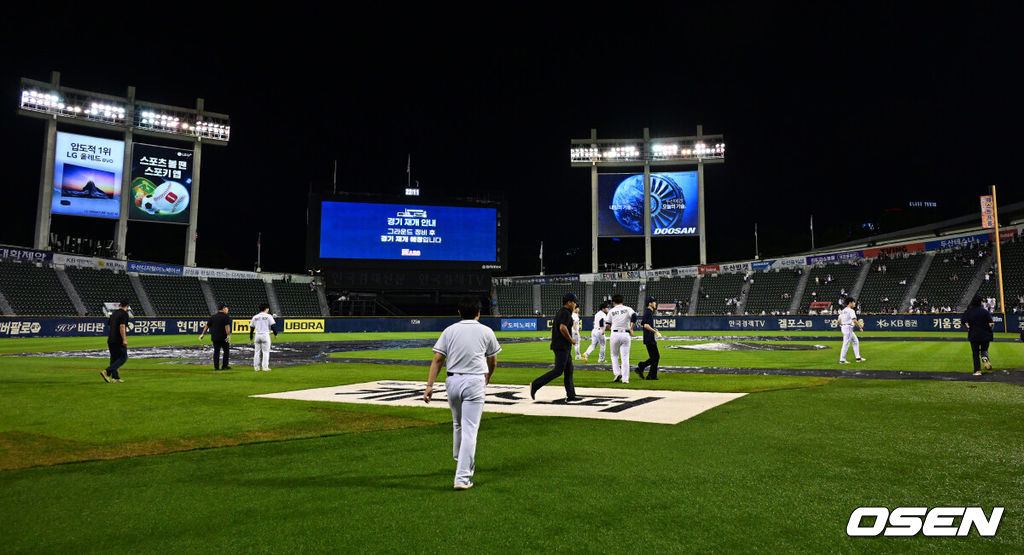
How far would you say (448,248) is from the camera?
2068 inches

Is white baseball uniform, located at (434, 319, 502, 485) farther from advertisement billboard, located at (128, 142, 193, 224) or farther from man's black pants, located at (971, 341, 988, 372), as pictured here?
advertisement billboard, located at (128, 142, 193, 224)

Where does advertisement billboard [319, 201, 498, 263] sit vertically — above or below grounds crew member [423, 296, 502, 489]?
above

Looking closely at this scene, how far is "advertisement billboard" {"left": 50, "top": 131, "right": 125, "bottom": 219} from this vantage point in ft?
150

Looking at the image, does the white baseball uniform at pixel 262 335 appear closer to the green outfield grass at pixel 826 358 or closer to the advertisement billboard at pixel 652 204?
the green outfield grass at pixel 826 358

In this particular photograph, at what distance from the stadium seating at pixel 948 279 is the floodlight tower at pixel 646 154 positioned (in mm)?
20317

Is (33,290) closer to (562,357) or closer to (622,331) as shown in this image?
(622,331)

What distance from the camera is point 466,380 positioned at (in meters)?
5.57

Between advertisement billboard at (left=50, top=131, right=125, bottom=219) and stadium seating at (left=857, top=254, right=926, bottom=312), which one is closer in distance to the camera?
advertisement billboard at (left=50, top=131, right=125, bottom=219)

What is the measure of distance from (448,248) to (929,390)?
143 ft

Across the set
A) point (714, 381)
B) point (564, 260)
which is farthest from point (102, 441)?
point (564, 260)

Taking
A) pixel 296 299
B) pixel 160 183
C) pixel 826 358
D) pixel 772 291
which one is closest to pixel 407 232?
pixel 296 299

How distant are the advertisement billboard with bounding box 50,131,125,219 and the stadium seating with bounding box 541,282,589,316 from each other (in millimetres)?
43354

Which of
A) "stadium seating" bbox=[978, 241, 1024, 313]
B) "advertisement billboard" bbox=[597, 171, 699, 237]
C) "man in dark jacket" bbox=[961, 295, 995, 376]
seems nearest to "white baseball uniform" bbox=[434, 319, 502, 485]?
"man in dark jacket" bbox=[961, 295, 995, 376]

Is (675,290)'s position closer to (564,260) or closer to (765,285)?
(765,285)
